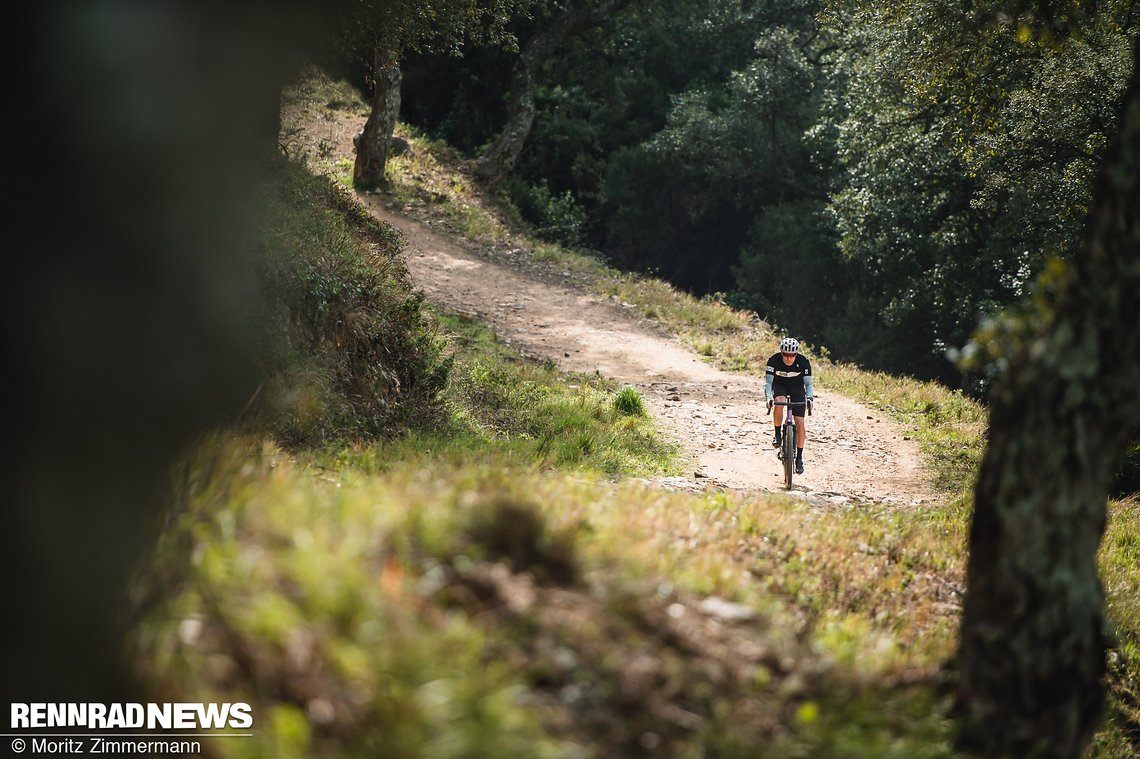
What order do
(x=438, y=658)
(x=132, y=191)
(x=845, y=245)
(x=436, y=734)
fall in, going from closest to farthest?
(x=436, y=734) < (x=438, y=658) < (x=132, y=191) < (x=845, y=245)

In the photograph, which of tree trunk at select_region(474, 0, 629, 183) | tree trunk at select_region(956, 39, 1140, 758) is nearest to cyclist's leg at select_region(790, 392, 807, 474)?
tree trunk at select_region(956, 39, 1140, 758)

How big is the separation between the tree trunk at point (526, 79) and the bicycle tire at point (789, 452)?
20.6 metres

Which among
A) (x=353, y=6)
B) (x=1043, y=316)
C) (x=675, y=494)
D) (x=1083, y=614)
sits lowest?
(x=675, y=494)

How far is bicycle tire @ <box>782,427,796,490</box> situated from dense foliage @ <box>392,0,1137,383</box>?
1114 cm

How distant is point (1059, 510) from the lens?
15.0 feet

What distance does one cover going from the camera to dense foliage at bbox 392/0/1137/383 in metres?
25.2

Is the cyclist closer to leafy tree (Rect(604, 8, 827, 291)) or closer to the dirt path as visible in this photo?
the dirt path

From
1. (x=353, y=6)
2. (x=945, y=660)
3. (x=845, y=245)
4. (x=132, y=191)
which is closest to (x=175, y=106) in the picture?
(x=132, y=191)

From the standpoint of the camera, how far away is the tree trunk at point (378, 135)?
24.2 m

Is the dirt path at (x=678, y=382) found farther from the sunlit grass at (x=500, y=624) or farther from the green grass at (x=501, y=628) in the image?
the green grass at (x=501, y=628)

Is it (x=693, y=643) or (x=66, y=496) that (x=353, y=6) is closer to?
(x=66, y=496)

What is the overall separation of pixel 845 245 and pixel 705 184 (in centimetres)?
934

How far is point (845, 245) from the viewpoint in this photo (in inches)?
1105

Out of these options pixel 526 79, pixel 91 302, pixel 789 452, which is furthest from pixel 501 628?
pixel 526 79
